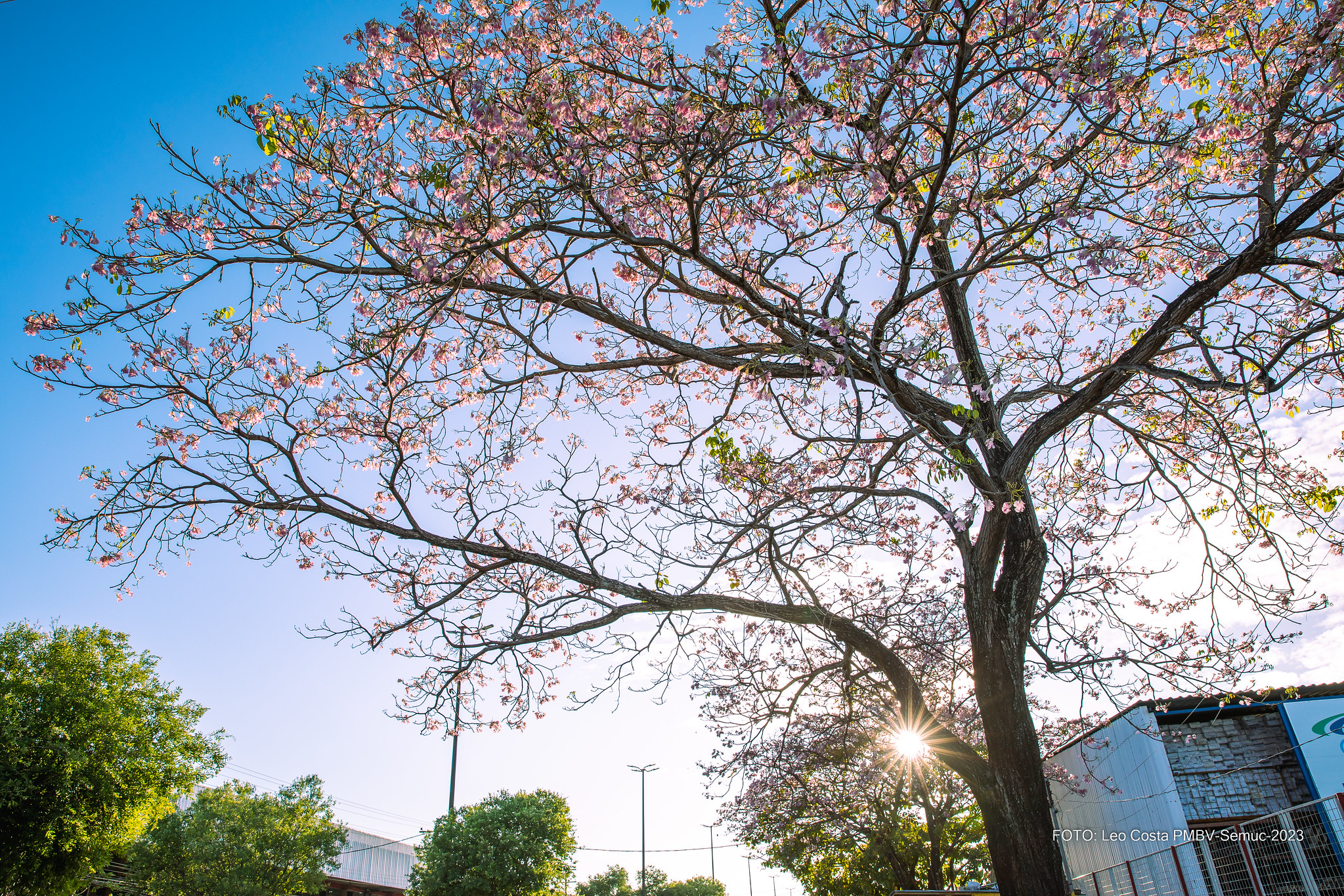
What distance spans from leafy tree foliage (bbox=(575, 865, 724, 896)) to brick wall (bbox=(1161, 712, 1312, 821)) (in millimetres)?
29418

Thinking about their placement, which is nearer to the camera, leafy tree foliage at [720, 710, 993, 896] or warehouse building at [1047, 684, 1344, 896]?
warehouse building at [1047, 684, 1344, 896]

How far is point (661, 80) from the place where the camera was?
520cm

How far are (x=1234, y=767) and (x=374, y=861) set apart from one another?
30583mm

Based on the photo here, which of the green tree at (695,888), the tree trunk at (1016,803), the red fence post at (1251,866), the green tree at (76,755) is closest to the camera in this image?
the tree trunk at (1016,803)

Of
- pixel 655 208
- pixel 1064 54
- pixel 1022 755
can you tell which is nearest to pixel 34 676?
pixel 655 208

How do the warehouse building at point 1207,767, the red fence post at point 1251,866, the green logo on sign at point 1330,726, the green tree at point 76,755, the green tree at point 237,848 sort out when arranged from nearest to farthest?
the red fence post at point 1251,866 → the warehouse building at point 1207,767 → the green logo on sign at point 1330,726 → the green tree at point 76,755 → the green tree at point 237,848

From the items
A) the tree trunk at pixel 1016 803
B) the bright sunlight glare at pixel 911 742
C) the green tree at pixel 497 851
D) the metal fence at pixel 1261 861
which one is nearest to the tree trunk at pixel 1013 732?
the tree trunk at pixel 1016 803

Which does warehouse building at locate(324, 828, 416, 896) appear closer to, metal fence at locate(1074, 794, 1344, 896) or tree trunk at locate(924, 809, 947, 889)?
tree trunk at locate(924, 809, 947, 889)

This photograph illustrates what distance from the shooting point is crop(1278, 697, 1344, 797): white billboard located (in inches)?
436

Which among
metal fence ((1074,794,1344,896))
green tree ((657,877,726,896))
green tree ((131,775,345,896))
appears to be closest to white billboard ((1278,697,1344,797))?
metal fence ((1074,794,1344,896))

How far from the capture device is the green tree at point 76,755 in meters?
13.1

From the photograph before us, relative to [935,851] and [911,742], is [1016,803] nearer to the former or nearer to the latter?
[911,742]

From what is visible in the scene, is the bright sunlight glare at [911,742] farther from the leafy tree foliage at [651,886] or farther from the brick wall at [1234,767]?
the leafy tree foliage at [651,886]

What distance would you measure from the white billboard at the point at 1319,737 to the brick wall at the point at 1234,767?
0.56ft
